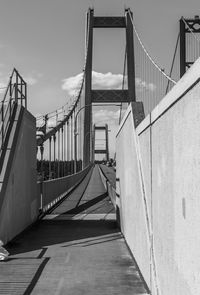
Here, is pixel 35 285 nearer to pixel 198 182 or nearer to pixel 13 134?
pixel 198 182

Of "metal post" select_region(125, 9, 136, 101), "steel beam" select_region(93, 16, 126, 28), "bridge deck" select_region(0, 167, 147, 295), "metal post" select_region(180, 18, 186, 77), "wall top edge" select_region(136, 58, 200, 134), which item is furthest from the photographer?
"steel beam" select_region(93, 16, 126, 28)

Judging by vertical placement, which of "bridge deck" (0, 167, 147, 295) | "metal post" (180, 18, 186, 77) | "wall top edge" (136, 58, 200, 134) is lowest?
"bridge deck" (0, 167, 147, 295)

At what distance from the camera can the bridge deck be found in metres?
6.53

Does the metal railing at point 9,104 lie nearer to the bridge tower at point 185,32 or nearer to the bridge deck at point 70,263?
the bridge deck at point 70,263

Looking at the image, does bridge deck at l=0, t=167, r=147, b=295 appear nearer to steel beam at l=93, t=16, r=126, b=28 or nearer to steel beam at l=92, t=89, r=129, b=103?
steel beam at l=92, t=89, r=129, b=103

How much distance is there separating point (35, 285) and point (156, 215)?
7.01ft

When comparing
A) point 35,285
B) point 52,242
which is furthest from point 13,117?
point 35,285

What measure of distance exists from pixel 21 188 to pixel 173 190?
8455 mm

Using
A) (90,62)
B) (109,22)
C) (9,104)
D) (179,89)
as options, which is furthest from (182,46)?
(90,62)

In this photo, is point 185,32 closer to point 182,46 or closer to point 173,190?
point 182,46

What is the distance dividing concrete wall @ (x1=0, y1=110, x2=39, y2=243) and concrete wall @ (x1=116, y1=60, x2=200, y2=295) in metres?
4.25

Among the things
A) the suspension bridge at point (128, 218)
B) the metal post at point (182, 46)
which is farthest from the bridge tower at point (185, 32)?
the suspension bridge at point (128, 218)

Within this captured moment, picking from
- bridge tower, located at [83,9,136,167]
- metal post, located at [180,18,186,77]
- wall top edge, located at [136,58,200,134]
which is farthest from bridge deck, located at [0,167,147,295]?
bridge tower, located at [83,9,136,167]

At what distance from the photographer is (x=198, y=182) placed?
3.33m
